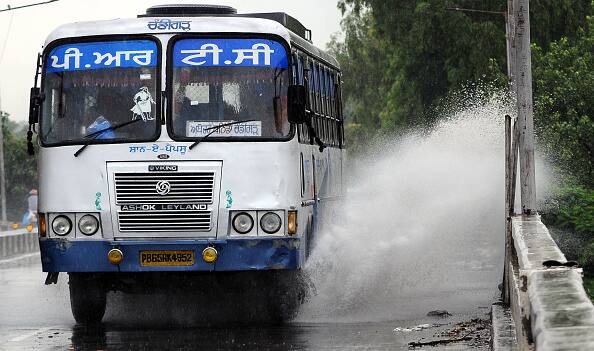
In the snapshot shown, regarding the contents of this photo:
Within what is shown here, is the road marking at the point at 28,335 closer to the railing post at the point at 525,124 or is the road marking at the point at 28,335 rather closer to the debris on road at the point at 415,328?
the debris on road at the point at 415,328

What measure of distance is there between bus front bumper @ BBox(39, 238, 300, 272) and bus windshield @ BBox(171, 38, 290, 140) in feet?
3.39

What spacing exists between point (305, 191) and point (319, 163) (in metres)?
1.89

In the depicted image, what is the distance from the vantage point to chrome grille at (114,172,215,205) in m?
14.1

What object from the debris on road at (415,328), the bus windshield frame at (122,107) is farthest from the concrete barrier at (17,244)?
the debris on road at (415,328)

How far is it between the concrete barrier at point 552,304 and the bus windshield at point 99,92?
16.2ft

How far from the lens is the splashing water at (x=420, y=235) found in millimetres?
16859

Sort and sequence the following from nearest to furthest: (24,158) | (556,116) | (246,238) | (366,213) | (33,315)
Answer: (246,238) < (33,315) < (366,213) < (556,116) < (24,158)

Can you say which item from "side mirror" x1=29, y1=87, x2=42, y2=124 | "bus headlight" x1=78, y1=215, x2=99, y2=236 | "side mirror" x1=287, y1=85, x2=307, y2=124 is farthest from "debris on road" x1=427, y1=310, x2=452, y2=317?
"side mirror" x1=29, y1=87, x2=42, y2=124

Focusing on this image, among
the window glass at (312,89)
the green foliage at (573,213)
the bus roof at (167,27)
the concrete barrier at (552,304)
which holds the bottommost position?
the green foliage at (573,213)

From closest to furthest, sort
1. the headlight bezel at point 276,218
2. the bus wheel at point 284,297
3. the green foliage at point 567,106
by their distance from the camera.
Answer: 1. the headlight bezel at point 276,218
2. the bus wheel at point 284,297
3. the green foliage at point 567,106

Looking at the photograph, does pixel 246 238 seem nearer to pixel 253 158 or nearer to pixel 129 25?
pixel 253 158

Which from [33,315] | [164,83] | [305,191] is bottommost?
[33,315]

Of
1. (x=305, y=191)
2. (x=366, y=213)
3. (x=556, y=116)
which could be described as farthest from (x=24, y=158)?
(x=305, y=191)

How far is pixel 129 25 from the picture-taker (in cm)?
1473
